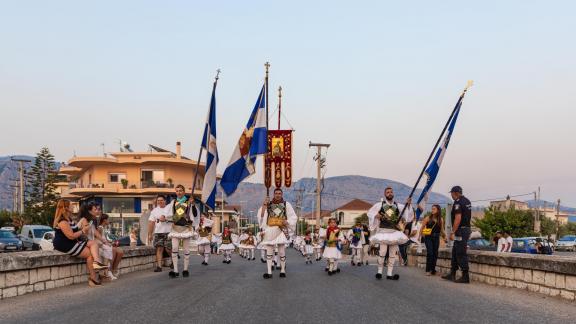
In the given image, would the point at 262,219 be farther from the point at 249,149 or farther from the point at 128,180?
the point at 128,180

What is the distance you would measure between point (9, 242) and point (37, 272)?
2560 centimetres

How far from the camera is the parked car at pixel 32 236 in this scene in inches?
1336

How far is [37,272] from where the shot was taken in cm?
1030

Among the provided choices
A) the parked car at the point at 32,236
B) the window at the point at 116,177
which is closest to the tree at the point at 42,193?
the window at the point at 116,177

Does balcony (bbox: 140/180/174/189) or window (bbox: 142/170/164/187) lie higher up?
window (bbox: 142/170/164/187)

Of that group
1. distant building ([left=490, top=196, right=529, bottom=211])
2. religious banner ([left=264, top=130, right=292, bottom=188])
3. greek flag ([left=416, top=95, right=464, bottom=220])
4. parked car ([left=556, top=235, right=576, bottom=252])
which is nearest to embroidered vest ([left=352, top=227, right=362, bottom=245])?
greek flag ([left=416, top=95, right=464, bottom=220])

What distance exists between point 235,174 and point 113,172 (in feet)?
182

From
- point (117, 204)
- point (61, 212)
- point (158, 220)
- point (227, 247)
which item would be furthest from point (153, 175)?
point (61, 212)

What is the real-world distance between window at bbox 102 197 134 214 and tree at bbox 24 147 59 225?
358 inches

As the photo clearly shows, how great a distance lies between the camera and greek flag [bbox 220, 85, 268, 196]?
57.2 ft

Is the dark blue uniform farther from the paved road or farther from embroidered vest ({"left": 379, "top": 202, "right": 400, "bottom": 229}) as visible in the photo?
embroidered vest ({"left": 379, "top": 202, "right": 400, "bottom": 229})

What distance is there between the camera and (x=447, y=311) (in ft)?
25.4

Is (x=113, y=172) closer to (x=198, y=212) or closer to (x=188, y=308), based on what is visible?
(x=198, y=212)

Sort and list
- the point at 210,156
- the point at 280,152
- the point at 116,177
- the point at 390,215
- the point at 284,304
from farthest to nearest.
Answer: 1. the point at 116,177
2. the point at 280,152
3. the point at 210,156
4. the point at 390,215
5. the point at 284,304
